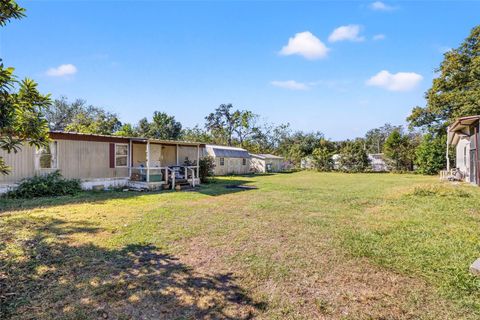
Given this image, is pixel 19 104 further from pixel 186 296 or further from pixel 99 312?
pixel 186 296

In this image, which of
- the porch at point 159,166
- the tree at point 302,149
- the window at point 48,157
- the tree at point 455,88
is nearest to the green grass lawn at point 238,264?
the window at point 48,157

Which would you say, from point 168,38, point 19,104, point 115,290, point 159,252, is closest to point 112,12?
point 168,38

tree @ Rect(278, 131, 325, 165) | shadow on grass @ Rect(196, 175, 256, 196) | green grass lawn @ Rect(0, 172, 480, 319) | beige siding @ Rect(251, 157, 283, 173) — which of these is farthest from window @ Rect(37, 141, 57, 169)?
tree @ Rect(278, 131, 325, 165)

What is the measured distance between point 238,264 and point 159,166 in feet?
39.2

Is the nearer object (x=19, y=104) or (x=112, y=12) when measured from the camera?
(x=19, y=104)

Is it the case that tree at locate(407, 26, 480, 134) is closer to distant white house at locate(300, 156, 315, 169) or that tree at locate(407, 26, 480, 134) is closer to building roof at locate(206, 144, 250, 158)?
distant white house at locate(300, 156, 315, 169)

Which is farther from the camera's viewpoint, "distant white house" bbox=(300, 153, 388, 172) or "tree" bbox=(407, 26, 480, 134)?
"distant white house" bbox=(300, 153, 388, 172)

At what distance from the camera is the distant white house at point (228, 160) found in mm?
25641

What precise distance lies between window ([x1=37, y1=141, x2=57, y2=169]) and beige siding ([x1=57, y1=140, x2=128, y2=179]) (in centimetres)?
19

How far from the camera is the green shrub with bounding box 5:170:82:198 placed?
9961mm

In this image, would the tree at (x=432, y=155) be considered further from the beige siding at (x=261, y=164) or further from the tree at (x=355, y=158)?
the beige siding at (x=261, y=164)

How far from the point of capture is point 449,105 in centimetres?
2459

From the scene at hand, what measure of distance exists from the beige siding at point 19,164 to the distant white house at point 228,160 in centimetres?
1557

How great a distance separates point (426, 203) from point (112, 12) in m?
13.6
